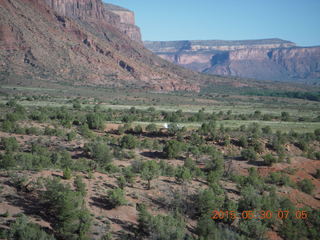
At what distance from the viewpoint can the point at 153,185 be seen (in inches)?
926

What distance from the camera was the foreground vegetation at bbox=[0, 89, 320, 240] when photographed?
16.4 metres

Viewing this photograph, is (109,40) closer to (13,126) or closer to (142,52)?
(142,52)

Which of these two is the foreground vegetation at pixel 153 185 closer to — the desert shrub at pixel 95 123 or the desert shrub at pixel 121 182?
the desert shrub at pixel 121 182

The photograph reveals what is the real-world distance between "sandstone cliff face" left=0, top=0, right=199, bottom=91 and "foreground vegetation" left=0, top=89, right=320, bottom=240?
6945cm

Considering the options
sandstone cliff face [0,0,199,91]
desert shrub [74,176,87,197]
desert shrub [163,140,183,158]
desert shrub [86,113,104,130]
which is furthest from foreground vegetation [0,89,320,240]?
sandstone cliff face [0,0,199,91]

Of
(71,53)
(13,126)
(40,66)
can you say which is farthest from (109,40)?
(13,126)

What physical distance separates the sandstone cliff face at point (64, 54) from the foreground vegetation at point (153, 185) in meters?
69.4

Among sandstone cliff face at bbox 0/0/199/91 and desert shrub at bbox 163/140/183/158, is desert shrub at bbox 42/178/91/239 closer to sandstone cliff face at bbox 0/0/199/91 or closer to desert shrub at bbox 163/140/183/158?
desert shrub at bbox 163/140/183/158

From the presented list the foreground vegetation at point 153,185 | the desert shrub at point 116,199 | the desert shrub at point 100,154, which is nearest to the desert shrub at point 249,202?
the foreground vegetation at point 153,185

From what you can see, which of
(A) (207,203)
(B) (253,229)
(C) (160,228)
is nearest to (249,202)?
(A) (207,203)

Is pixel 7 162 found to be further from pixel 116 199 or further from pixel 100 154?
pixel 116 199

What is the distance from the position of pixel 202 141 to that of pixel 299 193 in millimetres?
14286

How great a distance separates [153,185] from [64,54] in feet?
334

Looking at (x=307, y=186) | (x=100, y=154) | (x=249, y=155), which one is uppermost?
(x=100, y=154)
